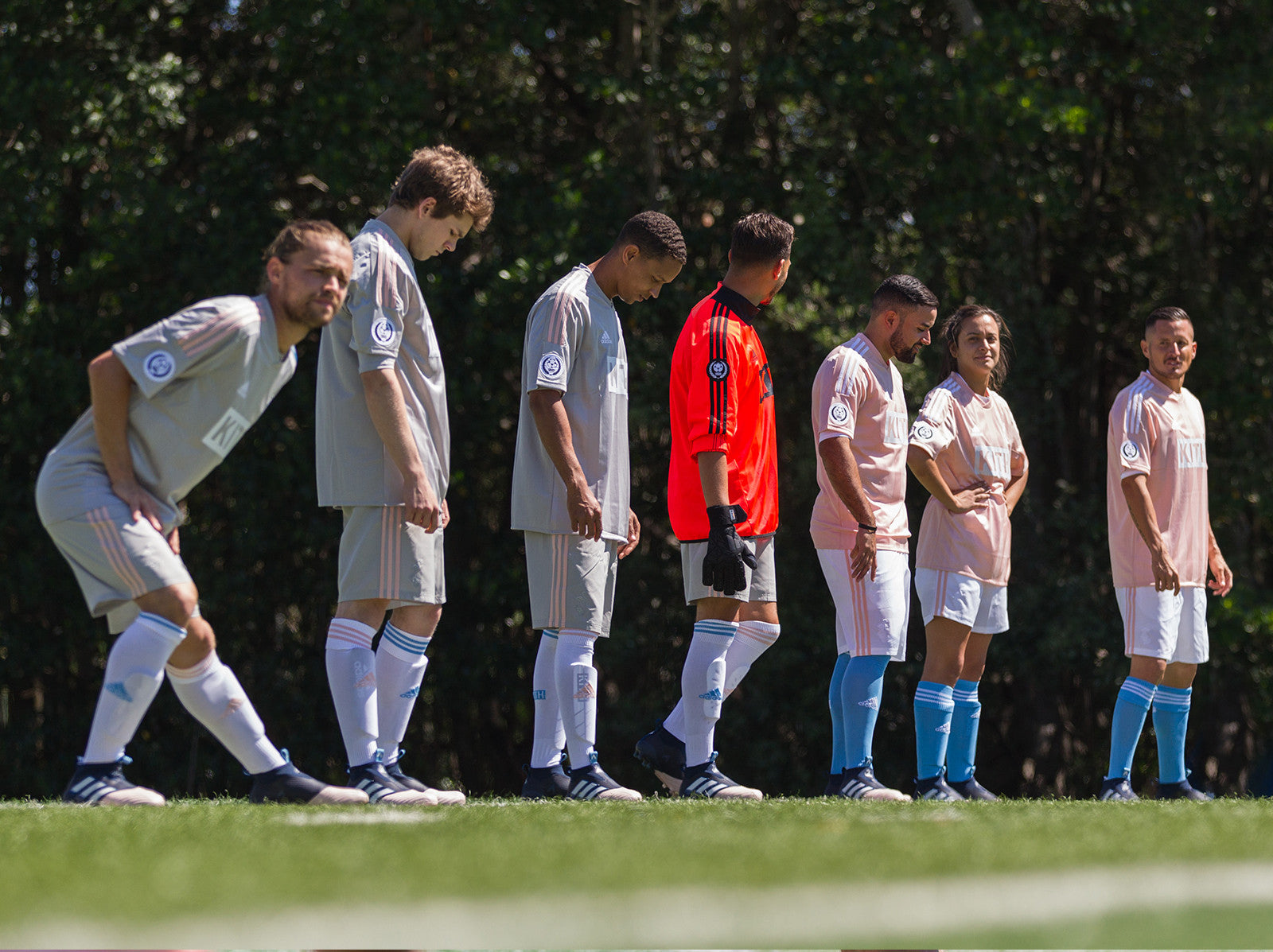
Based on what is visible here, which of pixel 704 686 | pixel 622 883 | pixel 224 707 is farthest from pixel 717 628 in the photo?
pixel 622 883

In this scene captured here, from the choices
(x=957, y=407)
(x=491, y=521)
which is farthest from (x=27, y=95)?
(x=957, y=407)

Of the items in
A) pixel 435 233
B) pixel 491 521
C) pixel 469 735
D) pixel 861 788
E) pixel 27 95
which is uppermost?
pixel 27 95

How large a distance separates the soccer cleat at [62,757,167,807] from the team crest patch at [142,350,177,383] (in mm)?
1055

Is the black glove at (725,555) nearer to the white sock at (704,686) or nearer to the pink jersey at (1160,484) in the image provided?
the white sock at (704,686)

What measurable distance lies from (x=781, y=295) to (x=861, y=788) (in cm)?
480

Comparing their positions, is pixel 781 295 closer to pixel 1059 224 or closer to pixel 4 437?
pixel 1059 224

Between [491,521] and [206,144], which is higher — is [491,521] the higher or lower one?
the lower one

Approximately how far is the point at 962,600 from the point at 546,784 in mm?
2005

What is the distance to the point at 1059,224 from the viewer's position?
11.0 meters

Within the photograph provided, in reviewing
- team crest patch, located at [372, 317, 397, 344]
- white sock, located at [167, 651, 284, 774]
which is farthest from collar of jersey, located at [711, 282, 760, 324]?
white sock, located at [167, 651, 284, 774]

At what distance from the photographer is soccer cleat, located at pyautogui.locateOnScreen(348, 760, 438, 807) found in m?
4.40

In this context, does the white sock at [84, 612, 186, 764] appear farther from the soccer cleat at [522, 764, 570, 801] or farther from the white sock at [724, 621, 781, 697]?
the white sock at [724, 621, 781, 697]

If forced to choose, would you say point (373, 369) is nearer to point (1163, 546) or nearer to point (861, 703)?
point (861, 703)

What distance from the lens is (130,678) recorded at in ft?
12.6
